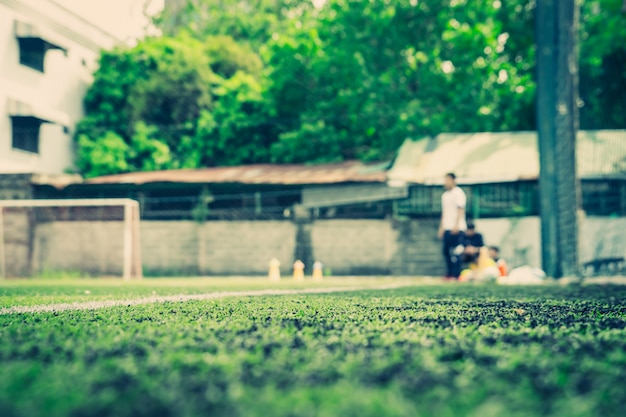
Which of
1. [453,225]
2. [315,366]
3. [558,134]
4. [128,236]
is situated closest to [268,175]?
[128,236]

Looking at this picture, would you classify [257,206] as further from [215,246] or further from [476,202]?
[476,202]

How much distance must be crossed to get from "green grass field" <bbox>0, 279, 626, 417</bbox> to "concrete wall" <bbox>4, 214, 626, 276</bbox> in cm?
1265

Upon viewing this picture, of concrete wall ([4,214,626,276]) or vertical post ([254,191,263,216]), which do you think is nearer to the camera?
concrete wall ([4,214,626,276])

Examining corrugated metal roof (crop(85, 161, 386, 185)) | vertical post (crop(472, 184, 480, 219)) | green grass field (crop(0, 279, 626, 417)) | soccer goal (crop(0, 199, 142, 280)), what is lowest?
green grass field (crop(0, 279, 626, 417))

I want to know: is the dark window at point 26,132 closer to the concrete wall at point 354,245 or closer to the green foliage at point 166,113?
the green foliage at point 166,113

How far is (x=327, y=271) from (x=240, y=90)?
687cm

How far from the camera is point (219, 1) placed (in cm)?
2973

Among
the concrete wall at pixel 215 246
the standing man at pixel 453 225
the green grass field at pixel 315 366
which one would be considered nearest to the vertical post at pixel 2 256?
the concrete wall at pixel 215 246

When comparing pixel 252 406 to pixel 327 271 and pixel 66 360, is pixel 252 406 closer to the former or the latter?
pixel 66 360

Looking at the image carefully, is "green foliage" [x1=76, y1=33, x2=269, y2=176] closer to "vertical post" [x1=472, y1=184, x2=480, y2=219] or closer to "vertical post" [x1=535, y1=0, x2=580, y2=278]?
"vertical post" [x1=472, y1=184, x2=480, y2=219]

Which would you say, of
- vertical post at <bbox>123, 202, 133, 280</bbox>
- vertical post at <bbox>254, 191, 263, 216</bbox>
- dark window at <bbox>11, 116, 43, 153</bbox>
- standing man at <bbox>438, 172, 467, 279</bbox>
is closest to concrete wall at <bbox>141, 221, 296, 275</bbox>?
vertical post at <bbox>254, 191, 263, 216</bbox>

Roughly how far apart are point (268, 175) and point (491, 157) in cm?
543

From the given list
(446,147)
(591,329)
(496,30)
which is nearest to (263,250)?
(446,147)

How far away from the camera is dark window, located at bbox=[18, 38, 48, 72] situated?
59.8 ft
